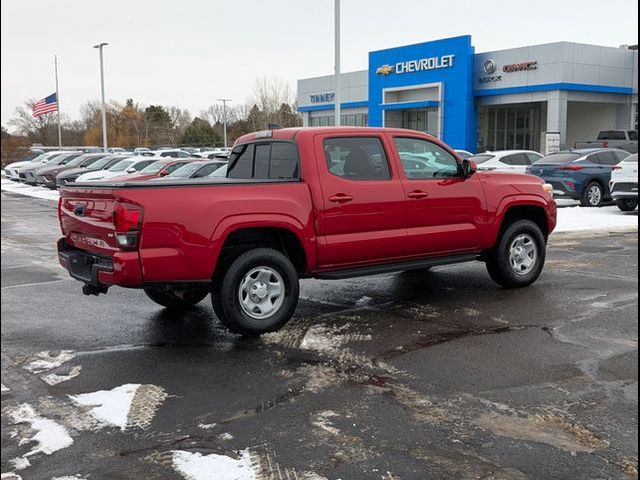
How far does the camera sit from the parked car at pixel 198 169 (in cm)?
1892

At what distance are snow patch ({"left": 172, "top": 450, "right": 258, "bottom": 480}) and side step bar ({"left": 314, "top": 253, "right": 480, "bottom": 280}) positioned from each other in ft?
9.85

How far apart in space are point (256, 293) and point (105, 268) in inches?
53.7

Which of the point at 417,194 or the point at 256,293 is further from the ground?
the point at 417,194

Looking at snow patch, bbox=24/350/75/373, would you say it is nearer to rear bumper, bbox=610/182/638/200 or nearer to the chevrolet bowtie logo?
rear bumper, bbox=610/182/638/200

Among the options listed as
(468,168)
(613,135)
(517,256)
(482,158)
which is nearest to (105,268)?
(468,168)

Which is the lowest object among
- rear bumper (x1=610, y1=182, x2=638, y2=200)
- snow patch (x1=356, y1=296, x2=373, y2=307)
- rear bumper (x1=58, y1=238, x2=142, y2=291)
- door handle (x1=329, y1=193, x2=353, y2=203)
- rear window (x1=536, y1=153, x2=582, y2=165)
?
snow patch (x1=356, y1=296, x2=373, y2=307)

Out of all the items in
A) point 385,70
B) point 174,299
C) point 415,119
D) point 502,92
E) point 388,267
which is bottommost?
point 174,299

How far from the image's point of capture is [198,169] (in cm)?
1923

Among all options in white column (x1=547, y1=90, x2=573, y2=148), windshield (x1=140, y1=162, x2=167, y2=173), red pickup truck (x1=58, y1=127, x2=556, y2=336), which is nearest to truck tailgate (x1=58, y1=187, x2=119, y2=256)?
red pickup truck (x1=58, y1=127, x2=556, y2=336)

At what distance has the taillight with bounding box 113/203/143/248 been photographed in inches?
216

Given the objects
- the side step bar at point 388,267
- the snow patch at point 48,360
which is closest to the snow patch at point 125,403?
the snow patch at point 48,360

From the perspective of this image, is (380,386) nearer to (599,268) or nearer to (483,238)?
(483,238)

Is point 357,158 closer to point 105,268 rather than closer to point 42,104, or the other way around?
point 105,268

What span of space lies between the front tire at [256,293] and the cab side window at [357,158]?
1138 millimetres
